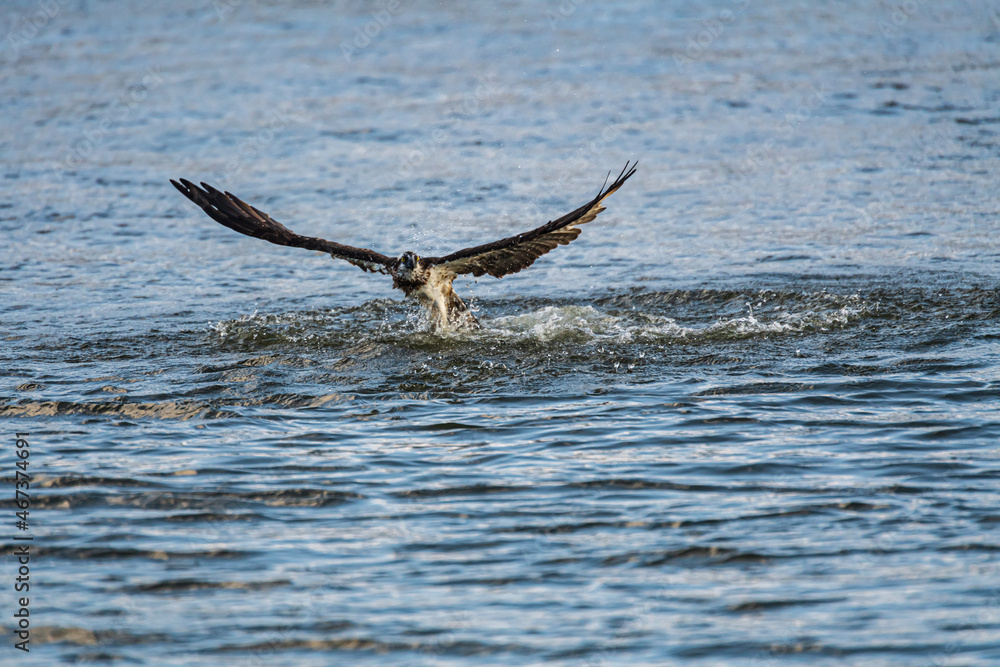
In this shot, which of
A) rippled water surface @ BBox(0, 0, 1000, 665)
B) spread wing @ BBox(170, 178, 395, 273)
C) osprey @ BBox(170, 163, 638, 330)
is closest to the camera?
rippled water surface @ BBox(0, 0, 1000, 665)

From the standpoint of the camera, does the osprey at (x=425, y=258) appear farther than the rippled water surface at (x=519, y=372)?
Yes

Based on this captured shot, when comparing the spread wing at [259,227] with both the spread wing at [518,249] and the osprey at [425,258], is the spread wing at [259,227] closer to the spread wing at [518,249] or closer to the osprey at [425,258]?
the osprey at [425,258]

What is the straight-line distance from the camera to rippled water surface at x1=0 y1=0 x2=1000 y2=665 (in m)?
5.50

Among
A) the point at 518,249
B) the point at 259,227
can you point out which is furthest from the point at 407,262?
the point at 259,227

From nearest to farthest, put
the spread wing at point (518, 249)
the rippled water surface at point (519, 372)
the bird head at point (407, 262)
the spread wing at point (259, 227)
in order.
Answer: the rippled water surface at point (519, 372), the spread wing at point (518, 249), the spread wing at point (259, 227), the bird head at point (407, 262)

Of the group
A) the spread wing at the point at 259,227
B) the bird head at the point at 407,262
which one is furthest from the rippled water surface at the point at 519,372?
the spread wing at the point at 259,227

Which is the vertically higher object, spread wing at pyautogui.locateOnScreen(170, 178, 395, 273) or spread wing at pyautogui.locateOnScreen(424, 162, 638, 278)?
spread wing at pyautogui.locateOnScreen(170, 178, 395, 273)

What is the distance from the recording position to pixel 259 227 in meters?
9.77

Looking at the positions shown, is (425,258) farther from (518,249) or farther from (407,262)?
(518,249)

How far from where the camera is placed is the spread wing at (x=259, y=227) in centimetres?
962

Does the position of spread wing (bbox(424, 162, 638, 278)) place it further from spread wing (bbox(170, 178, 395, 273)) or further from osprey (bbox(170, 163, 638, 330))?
spread wing (bbox(170, 178, 395, 273))

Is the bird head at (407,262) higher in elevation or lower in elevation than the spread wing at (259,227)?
lower

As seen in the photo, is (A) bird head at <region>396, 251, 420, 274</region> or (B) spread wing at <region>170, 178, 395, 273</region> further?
(A) bird head at <region>396, 251, 420, 274</region>

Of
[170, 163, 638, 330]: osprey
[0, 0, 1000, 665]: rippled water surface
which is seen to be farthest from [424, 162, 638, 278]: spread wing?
[0, 0, 1000, 665]: rippled water surface
